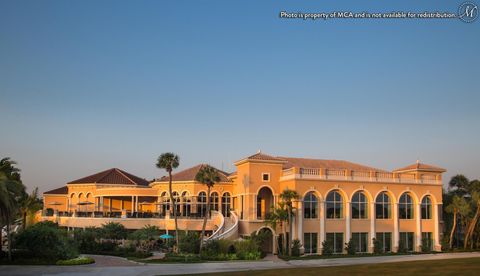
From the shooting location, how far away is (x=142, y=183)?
2687 inches

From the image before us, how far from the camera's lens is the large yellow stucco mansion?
49875 millimetres

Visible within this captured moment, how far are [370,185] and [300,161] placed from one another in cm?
940

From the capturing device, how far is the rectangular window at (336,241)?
50.2 m

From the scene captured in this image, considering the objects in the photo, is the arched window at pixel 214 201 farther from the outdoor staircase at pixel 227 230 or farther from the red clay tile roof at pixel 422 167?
the red clay tile roof at pixel 422 167

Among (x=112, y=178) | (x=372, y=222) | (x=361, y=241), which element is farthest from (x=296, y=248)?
(x=112, y=178)

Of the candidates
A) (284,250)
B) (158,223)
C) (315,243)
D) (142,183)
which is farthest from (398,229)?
(142,183)

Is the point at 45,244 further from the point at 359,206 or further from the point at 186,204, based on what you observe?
the point at 359,206

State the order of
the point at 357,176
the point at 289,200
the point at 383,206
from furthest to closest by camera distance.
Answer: the point at 383,206 < the point at 357,176 < the point at 289,200

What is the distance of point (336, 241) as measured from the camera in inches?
1987

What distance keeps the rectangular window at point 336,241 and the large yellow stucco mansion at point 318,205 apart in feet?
0.32

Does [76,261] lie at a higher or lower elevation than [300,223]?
lower

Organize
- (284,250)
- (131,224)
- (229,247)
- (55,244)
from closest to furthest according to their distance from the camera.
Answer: (55,244), (229,247), (284,250), (131,224)

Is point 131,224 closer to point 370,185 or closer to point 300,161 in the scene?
point 300,161

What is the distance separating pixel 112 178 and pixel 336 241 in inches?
1265
